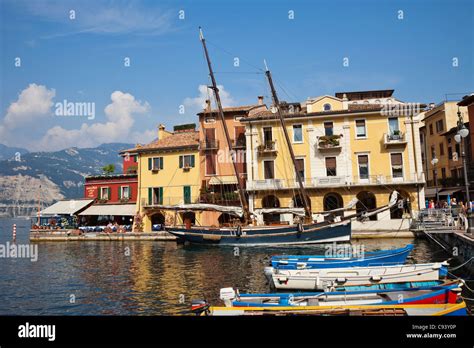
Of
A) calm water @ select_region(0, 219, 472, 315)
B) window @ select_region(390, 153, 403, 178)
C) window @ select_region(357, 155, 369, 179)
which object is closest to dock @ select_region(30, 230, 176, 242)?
calm water @ select_region(0, 219, 472, 315)

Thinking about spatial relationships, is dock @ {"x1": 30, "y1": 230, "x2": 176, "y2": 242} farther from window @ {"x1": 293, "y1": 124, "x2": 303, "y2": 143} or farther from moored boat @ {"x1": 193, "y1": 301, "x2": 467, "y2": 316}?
moored boat @ {"x1": 193, "y1": 301, "x2": 467, "y2": 316}

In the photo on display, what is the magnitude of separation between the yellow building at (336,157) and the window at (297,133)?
0.11m

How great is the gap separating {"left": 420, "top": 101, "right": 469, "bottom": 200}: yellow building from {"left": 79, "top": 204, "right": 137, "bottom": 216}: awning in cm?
3633

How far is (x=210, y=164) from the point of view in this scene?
1711 inches

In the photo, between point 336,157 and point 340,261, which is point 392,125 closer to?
point 336,157

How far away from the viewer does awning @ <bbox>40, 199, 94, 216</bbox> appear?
47.7 meters

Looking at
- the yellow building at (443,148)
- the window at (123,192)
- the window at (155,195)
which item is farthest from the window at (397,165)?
the window at (123,192)

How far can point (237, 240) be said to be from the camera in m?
32.0

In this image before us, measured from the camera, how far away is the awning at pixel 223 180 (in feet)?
138

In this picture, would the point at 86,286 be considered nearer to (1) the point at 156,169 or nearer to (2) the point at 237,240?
(2) the point at 237,240

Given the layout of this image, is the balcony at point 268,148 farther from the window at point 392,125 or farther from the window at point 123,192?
the window at point 123,192
